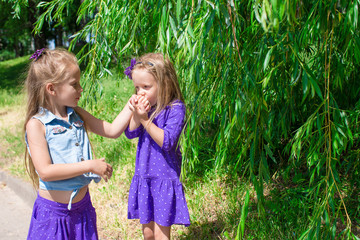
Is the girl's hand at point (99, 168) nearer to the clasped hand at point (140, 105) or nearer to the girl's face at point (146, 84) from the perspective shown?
the clasped hand at point (140, 105)

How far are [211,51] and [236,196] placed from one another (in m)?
1.72

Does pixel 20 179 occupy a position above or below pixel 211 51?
below

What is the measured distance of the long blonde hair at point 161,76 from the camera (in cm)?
229

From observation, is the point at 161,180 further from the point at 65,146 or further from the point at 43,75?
the point at 43,75

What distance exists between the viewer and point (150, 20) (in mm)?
2902

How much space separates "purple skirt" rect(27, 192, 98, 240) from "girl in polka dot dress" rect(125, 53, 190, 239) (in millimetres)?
371

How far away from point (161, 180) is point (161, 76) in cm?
65

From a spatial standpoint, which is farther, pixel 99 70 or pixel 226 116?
pixel 99 70

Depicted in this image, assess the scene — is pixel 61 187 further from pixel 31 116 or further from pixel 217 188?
pixel 217 188

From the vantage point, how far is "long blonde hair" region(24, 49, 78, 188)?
2.10 m

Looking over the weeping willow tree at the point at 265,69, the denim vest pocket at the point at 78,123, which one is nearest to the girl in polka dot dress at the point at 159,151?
the weeping willow tree at the point at 265,69

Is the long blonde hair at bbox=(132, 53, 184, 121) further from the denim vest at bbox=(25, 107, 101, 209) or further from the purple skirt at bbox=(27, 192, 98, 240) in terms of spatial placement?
the purple skirt at bbox=(27, 192, 98, 240)

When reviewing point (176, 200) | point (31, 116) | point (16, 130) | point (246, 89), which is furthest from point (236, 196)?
point (16, 130)

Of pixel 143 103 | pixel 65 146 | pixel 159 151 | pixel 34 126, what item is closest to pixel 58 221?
pixel 65 146
